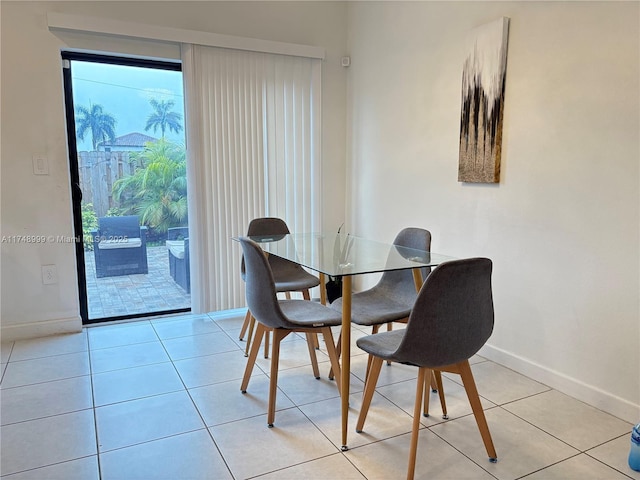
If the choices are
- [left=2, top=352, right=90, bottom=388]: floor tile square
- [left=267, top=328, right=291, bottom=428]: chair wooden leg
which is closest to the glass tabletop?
[left=267, top=328, right=291, bottom=428]: chair wooden leg

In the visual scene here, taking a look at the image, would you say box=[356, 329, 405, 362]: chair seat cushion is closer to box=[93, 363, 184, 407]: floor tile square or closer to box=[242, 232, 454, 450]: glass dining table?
box=[242, 232, 454, 450]: glass dining table

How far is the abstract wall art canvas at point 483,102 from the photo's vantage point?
269cm

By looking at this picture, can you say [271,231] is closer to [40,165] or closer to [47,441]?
[40,165]

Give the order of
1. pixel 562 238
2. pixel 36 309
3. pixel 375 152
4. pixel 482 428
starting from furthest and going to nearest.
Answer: pixel 375 152, pixel 36 309, pixel 562 238, pixel 482 428

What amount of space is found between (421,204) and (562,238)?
1.14 m

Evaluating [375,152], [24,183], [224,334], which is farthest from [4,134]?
[375,152]

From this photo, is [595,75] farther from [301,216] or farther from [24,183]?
[24,183]

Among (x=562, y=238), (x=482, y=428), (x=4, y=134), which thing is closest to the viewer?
(x=482, y=428)

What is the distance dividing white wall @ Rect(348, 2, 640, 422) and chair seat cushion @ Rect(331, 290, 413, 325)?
0.78 metres

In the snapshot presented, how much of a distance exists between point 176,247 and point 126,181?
0.66 metres

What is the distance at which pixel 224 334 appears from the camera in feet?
11.1

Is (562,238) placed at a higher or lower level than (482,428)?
higher

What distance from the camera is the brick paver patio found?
3617 mm

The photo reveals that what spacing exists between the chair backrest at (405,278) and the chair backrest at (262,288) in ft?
2.61
